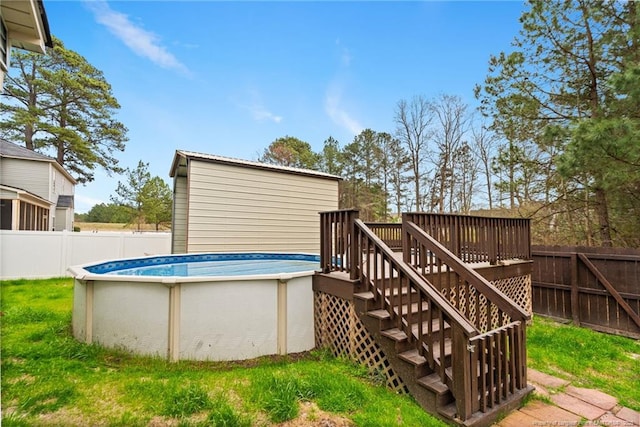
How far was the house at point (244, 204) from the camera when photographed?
26.1 feet

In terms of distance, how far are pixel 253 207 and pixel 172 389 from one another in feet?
20.9

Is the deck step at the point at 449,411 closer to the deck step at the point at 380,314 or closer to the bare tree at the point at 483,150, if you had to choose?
the deck step at the point at 380,314

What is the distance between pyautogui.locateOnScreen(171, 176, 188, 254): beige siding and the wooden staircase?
7.45m

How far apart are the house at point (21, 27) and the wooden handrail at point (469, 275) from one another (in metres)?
4.32

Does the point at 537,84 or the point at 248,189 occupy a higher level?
the point at 537,84

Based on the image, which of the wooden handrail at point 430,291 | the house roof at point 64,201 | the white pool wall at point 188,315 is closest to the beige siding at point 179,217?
the white pool wall at point 188,315

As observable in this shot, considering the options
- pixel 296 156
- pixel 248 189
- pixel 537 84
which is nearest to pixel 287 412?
pixel 248 189

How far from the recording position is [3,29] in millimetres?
2598

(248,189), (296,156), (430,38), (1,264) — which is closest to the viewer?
(1,264)

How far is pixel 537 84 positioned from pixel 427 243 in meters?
8.43

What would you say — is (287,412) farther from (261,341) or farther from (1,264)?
(1,264)

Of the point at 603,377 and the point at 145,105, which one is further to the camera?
the point at 145,105

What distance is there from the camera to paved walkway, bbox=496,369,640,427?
2777 millimetres

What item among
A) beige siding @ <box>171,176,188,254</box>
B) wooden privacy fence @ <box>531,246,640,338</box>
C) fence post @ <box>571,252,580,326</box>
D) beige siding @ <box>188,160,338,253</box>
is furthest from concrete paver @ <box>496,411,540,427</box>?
beige siding @ <box>171,176,188,254</box>
